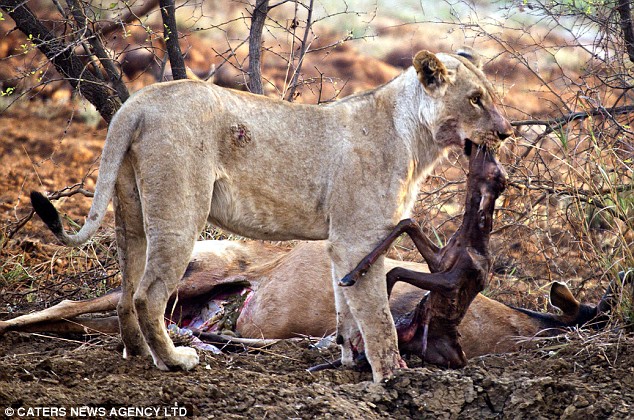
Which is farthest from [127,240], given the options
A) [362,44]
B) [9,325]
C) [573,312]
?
[362,44]

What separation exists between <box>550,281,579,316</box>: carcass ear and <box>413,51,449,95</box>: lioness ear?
1455 mm

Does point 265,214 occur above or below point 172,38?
below

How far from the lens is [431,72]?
4.71 m

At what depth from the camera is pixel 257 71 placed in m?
7.23

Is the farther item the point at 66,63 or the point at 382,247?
the point at 66,63

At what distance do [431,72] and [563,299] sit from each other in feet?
5.39

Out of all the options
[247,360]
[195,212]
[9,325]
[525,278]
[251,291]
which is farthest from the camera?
[525,278]

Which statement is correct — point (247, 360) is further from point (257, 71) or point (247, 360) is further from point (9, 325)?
point (257, 71)

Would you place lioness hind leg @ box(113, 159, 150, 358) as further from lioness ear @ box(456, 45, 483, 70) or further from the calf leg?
lioness ear @ box(456, 45, 483, 70)

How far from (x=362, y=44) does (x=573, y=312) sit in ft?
42.4

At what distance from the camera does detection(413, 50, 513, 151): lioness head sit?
4.71 m

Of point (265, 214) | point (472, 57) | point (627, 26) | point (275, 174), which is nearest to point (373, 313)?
point (265, 214)

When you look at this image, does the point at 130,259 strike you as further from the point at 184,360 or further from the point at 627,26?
the point at 627,26

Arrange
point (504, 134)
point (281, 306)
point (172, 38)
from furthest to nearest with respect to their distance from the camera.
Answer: point (172, 38) < point (281, 306) < point (504, 134)
